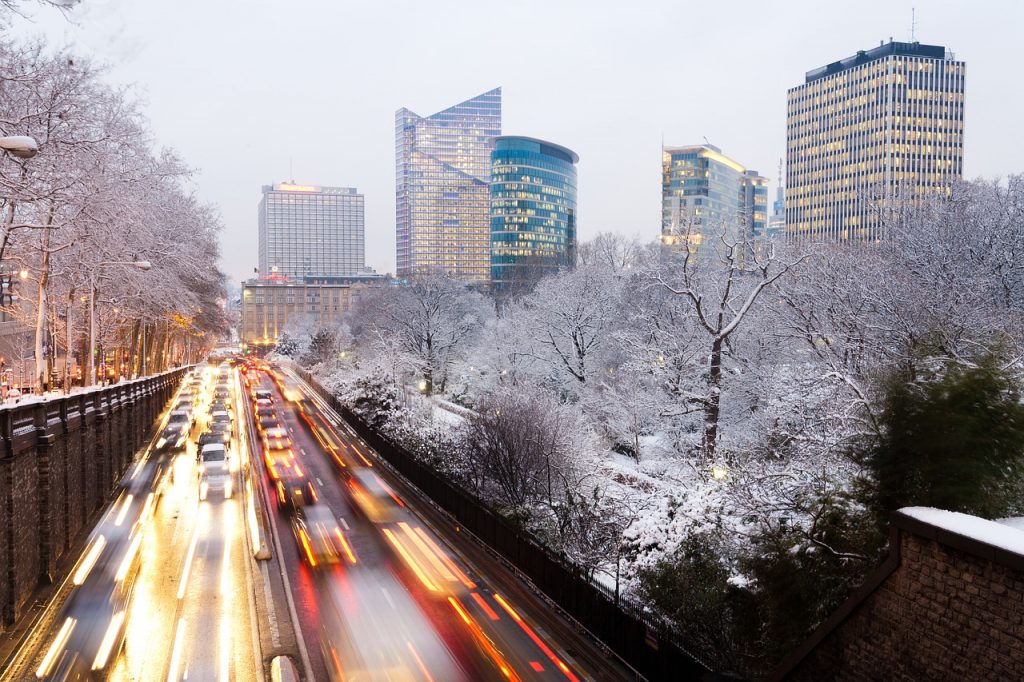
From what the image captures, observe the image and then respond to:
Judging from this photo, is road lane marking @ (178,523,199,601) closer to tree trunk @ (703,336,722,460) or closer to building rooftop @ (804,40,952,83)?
tree trunk @ (703,336,722,460)

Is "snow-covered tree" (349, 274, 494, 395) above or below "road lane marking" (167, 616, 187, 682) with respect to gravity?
above

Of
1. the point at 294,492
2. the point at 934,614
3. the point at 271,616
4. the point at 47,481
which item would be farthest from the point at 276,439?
the point at 934,614

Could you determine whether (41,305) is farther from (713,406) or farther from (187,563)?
(713,406)

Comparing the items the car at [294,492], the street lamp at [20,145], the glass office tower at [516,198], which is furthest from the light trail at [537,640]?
the glass office tower at [516,198]

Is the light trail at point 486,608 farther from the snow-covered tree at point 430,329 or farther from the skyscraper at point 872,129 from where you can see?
the skyscraper at point 872,129

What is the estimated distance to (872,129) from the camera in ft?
483

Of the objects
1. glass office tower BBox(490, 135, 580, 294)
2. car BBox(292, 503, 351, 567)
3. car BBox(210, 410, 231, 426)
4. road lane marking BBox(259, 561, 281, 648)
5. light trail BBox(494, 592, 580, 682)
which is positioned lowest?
car BBox(292, 503, 351, 567)

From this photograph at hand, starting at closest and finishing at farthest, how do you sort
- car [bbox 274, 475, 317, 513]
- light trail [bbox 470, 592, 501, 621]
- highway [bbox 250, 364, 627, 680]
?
1. highway [bbox 250, 364, 627, 680]
2. light trail [bbox 470, 592, 501, 621]
3. car [bbox 274, 475, 317, 513]

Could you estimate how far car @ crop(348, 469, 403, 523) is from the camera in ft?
84.8

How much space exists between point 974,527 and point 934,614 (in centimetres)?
122

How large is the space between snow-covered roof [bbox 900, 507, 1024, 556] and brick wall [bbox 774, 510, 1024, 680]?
17mm

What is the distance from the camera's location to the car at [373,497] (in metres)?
25.8

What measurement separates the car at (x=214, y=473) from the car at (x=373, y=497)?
512 centimetres

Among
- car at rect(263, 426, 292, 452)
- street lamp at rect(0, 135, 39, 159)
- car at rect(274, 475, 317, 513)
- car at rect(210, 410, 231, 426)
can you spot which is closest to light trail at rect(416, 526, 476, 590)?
car at rect(274, 475, 317, 513)
